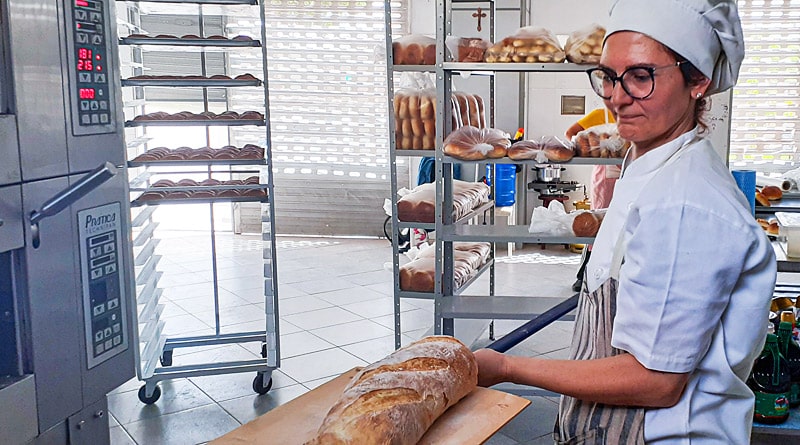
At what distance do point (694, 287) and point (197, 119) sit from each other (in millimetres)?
2870

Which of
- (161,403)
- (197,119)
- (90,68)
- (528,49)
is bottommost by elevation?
(161,403)

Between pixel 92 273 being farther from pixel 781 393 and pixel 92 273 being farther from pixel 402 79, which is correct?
pixel 402 79

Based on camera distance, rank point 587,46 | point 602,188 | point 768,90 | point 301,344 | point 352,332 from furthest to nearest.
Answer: point 768,90, point 602,188, point 352,332, point 301,344, point 587,46

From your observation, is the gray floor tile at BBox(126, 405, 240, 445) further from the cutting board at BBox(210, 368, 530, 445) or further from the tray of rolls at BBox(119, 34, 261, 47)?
the cutting board at BBox(210, 368, 530, 445)

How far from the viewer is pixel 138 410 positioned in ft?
11.7

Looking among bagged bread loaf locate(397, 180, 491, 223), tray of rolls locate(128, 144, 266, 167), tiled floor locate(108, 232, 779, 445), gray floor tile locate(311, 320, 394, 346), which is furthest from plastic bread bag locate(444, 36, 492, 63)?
gray floor tile locate(311, 320, 394, 346)

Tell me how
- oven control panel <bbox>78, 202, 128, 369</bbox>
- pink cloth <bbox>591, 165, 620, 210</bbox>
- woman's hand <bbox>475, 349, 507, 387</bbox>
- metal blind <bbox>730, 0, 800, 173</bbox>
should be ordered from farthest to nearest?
metal blind <bbox>730, 0, 800, 173</bbox>, pink cloth <bbox>591, 165, 620, 210</bbox>, oven control panel <bbox>78, 202, 128, 369</bbox>, woman's hand <bbox>475, 349, 507, 387</bbox>

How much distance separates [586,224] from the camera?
3396 mm

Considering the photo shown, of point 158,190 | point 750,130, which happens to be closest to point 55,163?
point 158,190

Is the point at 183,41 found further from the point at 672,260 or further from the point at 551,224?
the point at 672,260

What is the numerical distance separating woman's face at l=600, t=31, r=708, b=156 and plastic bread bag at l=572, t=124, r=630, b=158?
7.01 feet

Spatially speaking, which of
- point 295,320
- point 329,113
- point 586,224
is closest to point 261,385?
point 295,320

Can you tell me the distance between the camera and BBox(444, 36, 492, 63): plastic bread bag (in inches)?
134

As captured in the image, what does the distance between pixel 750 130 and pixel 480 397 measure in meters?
6.35
